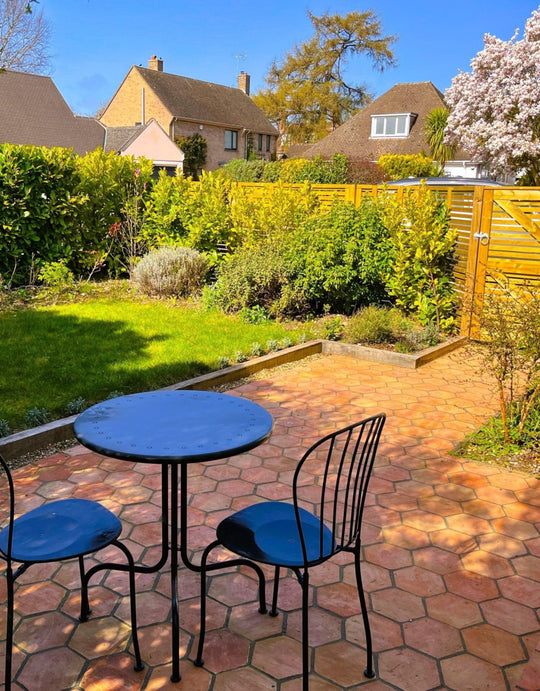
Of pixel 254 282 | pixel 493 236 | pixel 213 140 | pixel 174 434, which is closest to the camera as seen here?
pixel 174 434

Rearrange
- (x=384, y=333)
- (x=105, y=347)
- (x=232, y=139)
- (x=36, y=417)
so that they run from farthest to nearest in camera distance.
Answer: (x=232, y=139), (x=384, y=333), (x=105, y=347), (x=36, y=417)

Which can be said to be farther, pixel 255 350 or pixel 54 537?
pixel 255 350

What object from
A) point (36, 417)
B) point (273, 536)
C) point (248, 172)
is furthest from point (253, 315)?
point (248, 172)

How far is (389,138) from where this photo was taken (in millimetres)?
40500

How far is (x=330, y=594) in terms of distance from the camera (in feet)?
10.5

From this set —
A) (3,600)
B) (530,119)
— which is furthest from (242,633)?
(530,119)

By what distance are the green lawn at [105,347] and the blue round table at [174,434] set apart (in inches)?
102

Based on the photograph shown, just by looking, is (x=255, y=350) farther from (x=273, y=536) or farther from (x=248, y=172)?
(x=248, y=172)

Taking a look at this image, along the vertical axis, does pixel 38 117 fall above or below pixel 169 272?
above

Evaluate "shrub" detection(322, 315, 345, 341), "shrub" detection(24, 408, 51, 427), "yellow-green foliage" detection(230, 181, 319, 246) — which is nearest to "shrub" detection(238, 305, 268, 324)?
"shrub" detection(322, 315, 345, 341)

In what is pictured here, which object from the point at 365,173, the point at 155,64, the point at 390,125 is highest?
the point at 155,64

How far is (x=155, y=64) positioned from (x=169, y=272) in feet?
135

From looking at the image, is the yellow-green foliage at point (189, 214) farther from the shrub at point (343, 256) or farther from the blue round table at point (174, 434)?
the blue round table at point (174, 434)

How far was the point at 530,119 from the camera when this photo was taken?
26234 millimetres
